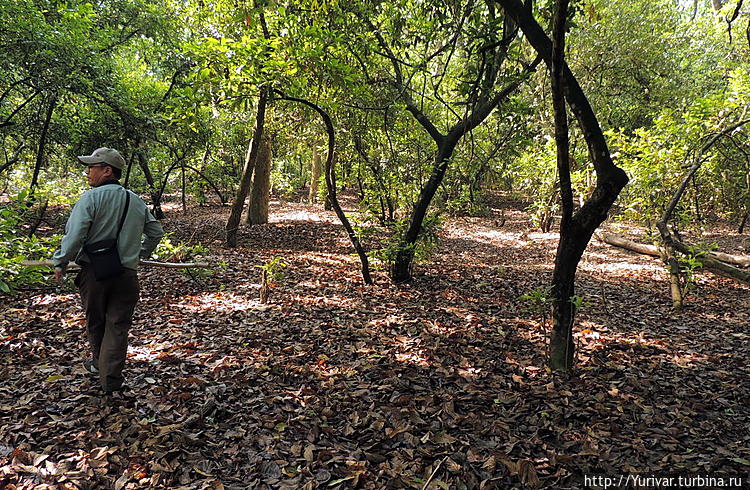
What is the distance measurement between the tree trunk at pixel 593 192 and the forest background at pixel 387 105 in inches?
1.6

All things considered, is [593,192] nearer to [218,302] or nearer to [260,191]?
[218,302]

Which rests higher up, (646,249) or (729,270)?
(729,270)

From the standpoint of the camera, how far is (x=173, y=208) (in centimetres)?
1856

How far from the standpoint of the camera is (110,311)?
364 centimetres

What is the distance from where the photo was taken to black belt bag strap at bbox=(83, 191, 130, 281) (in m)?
3.47

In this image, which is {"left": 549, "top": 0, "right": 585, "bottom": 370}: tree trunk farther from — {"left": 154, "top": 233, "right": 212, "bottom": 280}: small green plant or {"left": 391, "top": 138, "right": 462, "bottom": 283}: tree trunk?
{"left": 154, "top": 233, "right": 212, "bottom": 280}: small green plant

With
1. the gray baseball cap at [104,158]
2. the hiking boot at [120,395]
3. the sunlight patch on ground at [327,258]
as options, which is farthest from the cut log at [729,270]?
the gray baseball cap at [104,158]

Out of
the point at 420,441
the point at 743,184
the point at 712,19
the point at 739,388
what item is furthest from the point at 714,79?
the point at 420,441

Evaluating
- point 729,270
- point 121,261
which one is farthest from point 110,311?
point 729,270

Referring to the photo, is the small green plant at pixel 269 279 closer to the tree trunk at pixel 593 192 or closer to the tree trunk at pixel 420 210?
the tree trunk at pixel 420 210

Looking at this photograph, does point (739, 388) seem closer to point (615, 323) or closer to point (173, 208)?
point (615, 323)

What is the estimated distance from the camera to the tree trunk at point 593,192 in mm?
3639

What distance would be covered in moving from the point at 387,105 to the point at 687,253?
21.2 ft

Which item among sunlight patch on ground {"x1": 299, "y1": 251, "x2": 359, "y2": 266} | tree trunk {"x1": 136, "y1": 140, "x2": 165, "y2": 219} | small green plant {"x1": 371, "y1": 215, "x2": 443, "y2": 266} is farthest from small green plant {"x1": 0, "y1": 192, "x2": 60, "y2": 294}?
tree trunk {"x1": 136, "y1": 140, "x2": 165, "y2": 219}
